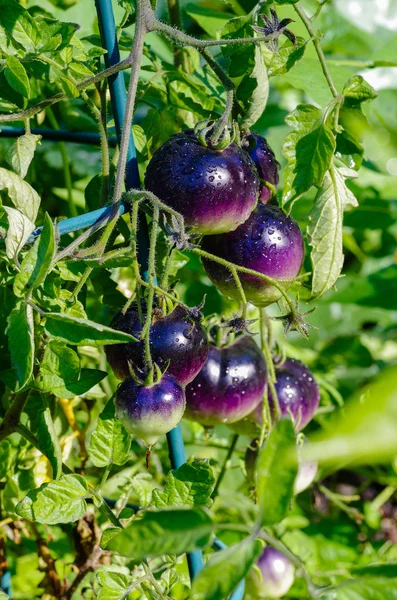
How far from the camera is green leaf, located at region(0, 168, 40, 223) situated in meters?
0.61

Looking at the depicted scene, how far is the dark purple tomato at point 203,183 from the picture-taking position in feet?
1.92

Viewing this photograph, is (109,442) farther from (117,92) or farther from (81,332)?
(117,92)

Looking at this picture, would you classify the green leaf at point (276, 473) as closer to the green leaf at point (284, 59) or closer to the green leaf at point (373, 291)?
the green leaf at point (284, 59)

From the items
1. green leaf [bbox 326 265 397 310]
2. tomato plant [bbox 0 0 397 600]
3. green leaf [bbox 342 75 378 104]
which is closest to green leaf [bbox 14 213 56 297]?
tomato plant [bbox 0 0 397 600]

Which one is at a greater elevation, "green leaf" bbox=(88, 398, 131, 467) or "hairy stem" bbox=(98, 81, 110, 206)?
"hairy stem" bbox=(98, 81, 110, 206)

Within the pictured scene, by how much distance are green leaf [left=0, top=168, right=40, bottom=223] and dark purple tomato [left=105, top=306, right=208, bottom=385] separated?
0.37 feet

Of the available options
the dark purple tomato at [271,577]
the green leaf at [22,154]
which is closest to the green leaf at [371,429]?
the green leaf at [22,154]

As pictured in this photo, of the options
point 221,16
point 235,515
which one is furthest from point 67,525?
point 221,16

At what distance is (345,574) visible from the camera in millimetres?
1196

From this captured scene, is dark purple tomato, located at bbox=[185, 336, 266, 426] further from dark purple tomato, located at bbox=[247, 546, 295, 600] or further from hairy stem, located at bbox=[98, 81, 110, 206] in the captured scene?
dark purple tomato, located at bbox=[247, 546, 295, 600]

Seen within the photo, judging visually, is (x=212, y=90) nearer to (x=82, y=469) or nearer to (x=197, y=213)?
(x=197, y=213)

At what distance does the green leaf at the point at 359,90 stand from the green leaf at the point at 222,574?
451 millimetres

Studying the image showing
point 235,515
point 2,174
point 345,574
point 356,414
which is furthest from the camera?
point 235,515

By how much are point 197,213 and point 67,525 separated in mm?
469
